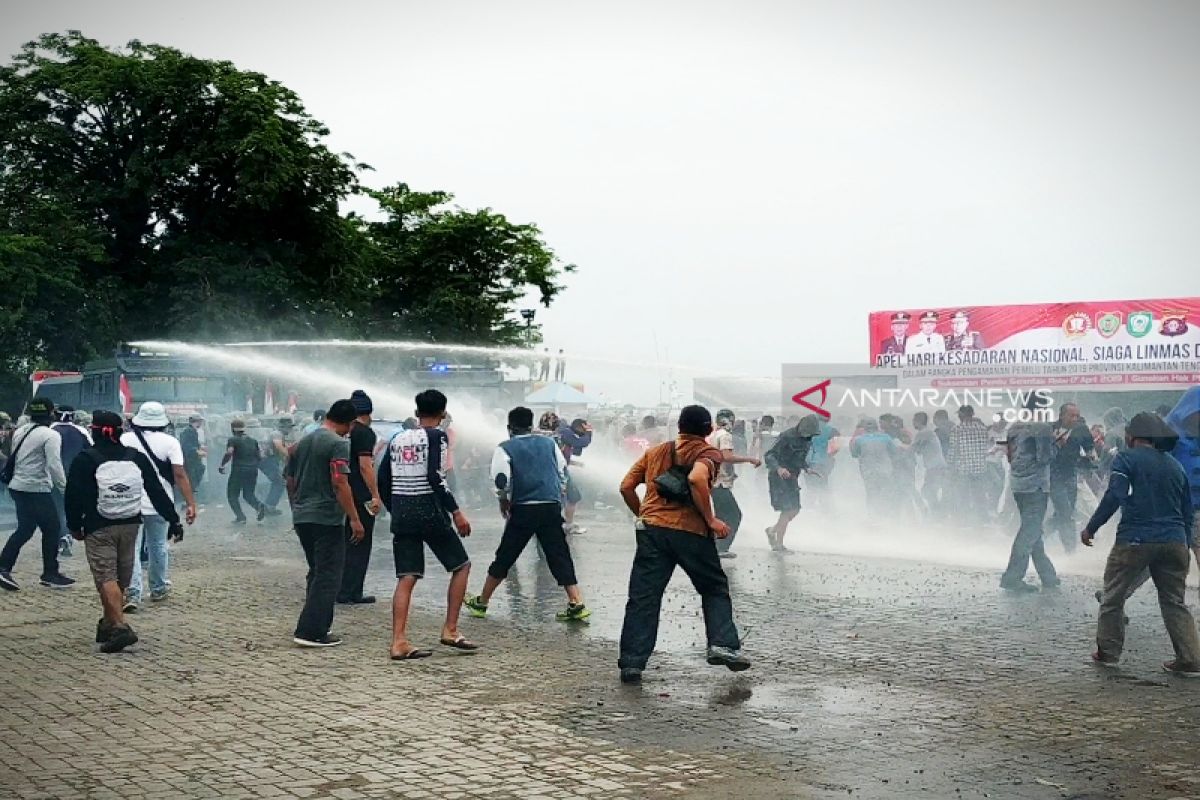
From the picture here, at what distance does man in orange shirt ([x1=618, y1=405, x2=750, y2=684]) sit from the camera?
325 inches

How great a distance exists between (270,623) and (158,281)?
3133 centimetres

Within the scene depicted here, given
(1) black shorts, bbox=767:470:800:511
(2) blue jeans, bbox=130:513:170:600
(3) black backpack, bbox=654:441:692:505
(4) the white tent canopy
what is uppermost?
(4) the white tent canopy

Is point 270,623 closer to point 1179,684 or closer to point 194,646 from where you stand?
point 194,646

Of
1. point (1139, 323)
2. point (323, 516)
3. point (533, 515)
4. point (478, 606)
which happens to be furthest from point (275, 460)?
point (1139, 323)

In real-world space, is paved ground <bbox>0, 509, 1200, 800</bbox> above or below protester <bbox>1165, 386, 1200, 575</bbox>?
below

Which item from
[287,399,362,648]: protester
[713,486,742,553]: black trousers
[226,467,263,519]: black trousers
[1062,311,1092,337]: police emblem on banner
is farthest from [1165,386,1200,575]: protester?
[1062,311,1092,337]: police emblem on banner

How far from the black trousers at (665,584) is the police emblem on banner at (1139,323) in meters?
25.4

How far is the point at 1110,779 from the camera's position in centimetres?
597

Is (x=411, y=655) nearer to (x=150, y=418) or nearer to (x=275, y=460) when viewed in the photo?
(x=150, y=418)

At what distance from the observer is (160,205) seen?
40.6 m

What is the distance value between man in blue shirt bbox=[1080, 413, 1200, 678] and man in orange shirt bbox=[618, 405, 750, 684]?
248 cm

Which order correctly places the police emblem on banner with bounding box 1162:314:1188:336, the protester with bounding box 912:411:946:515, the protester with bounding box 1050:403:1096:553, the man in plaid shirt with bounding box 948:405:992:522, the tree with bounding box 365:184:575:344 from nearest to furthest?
the protester with bounding box 1050:403:1096:553 < the man in plaid shirt with bounding box 948:405:992:522 < the protester with bounding box 912:411:946:515 < the police emblem on banner with bounding box 1162:314:1188:336 < the tree with bounding box 365:184:575:344

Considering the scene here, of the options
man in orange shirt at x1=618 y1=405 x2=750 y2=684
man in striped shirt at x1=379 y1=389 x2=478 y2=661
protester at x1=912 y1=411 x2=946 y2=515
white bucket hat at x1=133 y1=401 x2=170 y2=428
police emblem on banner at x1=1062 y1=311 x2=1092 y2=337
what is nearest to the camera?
man in orange shirt at x1=618 y1=405 x2=750 y2=684

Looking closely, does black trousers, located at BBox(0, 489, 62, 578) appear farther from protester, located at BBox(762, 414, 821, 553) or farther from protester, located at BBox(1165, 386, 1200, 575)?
protester, located at BBox(1165, 386, 1200, 575)
